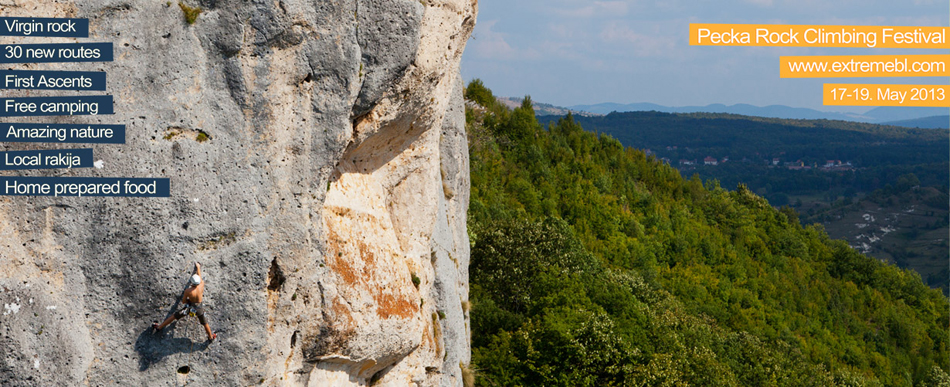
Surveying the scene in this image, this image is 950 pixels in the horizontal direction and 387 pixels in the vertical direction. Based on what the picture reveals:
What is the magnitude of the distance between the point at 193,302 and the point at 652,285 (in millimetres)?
49230

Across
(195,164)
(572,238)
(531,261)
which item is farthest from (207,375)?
(572,238)

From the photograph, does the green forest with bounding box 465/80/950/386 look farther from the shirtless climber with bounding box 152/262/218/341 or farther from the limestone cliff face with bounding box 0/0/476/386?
the shirtless climber with bounding box 152/262/218/341

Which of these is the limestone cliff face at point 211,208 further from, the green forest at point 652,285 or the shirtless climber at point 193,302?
the green forest at point 652,285

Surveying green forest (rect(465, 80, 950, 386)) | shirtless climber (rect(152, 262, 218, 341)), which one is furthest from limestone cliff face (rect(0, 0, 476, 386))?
green forest (rect(465, 80, 950, 386))

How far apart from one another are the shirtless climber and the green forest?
21.2 meters

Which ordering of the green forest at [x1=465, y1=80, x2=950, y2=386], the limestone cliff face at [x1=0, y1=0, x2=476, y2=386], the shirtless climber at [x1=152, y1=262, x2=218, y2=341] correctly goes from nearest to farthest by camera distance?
the limestone cliff face at [x1=0, y1=0, x2=476, y2=386] → the shirtless climber at [x1=152, y1=262, x2=218, y2=341] → the green forest at [x1=465, y1=80, x2=950, y2=386]

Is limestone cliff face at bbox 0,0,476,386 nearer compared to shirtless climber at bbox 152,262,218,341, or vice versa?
limestone cliff face at bbox 0,0,476,386

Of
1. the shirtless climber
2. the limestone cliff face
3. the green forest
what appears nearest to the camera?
the limestone cliff face

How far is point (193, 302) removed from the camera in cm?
1179

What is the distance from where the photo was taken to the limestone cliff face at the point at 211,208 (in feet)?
37.3

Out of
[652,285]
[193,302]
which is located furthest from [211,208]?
[652,285]

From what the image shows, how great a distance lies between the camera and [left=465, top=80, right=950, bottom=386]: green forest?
112ft

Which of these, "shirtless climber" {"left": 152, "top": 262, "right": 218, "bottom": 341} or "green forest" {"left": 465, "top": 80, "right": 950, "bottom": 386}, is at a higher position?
"shirtless climber" {"left": 152, "top": 262, "right": 218, "bottom": 341}

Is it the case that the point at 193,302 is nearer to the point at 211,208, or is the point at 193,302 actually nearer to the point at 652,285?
the point at 211,208
